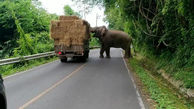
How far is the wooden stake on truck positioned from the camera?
16078 mm

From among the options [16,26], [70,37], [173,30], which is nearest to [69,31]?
[70,37]

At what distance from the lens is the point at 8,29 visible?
2355 centimetres

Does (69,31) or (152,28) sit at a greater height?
(152,28)

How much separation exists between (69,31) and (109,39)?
231 inches

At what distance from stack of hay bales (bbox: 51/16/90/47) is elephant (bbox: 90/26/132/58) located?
4976mm

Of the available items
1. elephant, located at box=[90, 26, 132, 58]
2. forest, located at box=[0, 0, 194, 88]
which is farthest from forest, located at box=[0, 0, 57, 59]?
elephant, located at box=[90, 26, 132, 58]

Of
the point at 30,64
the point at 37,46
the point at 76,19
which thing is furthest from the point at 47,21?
the point at 30,64

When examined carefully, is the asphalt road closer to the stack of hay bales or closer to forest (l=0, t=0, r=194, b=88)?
forest (l=0, t=0, r=194, b=88)

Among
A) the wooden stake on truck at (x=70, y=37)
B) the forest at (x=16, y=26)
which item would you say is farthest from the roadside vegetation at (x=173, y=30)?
the forest at (x=16, y=26)

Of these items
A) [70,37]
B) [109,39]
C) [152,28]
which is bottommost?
[109,39]

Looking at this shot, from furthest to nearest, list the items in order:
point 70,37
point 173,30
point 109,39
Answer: point 109,39
point 70,37
point 173,30

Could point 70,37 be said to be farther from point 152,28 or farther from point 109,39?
point 152,28

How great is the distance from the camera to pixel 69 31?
16234 mm

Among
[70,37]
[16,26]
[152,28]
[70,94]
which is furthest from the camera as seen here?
[16,26]
